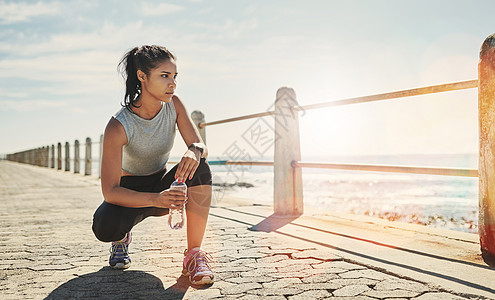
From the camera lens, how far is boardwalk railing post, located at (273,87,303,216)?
4785mm

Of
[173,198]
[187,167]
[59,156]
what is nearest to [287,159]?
[187,167]

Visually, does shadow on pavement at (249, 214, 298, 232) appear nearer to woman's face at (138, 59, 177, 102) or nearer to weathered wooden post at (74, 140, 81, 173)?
woman's face at (138, 59, 177, 102)

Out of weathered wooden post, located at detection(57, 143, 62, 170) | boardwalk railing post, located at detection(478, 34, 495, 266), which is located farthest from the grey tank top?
weathered wooden post, located at detection(57, 143, 62, 170)

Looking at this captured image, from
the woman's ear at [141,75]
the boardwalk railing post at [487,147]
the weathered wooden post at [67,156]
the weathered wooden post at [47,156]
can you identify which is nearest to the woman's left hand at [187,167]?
the woman's ear at [141,75]

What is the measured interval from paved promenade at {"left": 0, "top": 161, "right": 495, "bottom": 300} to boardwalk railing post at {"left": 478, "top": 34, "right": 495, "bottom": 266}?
26cm

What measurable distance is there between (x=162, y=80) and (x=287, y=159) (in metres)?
2.41

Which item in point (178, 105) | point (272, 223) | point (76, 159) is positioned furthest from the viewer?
point (76, 159)

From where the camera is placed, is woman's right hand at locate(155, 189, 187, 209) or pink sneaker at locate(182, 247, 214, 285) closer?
woman's right hand at locate(155, 189, 187, 209)

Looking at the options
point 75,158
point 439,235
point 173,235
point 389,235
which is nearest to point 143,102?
point 173,235

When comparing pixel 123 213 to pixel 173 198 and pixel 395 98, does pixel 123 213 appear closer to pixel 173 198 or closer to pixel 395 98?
pixel 173 198

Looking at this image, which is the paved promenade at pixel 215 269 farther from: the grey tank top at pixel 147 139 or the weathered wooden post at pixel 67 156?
the weathered wooden post at pixel 67 156

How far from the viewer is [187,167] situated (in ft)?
8.32

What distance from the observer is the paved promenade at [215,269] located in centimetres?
228

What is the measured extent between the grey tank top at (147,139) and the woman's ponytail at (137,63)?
11 cm
